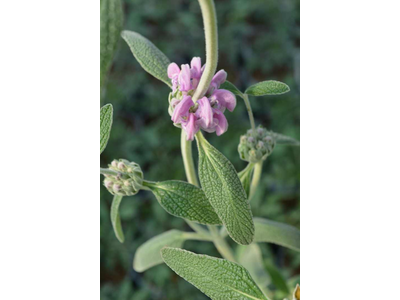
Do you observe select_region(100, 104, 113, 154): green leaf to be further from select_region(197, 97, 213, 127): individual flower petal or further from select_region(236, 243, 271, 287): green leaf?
select_region(236, 243, 271, 287): green leaf

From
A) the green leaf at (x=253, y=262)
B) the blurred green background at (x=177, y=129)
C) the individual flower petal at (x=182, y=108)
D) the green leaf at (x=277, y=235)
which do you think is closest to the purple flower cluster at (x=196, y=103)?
the individual flower petal at (x=182, y=108)

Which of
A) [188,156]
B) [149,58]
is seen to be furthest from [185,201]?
[149,58]

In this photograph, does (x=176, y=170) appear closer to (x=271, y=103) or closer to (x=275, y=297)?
(x=271, y=103)

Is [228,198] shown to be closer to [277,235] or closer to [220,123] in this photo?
[220,123]

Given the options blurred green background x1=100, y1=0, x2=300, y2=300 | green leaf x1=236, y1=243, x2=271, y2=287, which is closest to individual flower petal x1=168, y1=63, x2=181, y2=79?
green leaf x1=236, y1=243, x2=271, y2=287

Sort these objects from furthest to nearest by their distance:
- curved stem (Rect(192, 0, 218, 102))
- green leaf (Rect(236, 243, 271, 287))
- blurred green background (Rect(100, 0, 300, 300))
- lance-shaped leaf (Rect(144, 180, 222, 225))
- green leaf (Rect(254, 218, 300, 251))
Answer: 1. blurred green background (Rect(100, 0, 300, 300))
2. green leaf (Rect(236, 243, 271, 287))
3. green leaf (Rect(254, 218, 300, 251))
4. lance-shaped leaf (Rect(144, 180, 222, 225))
5. curved stem (Rect(192, 0, 218, 102))
